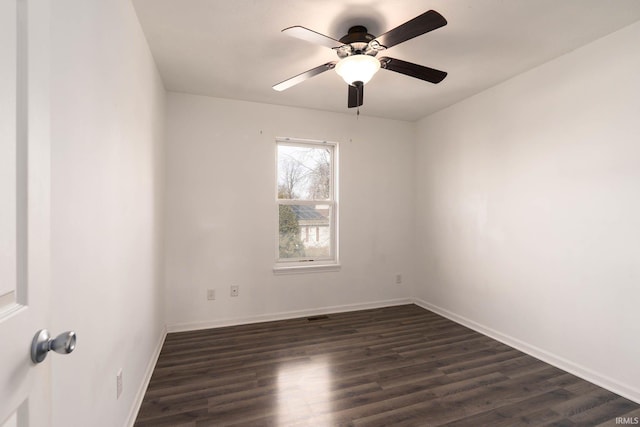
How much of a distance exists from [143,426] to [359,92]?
2.61 m

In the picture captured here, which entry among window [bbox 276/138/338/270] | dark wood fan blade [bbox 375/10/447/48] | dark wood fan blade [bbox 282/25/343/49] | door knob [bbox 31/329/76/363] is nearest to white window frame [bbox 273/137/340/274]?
window [bbox 276/138/338/270]

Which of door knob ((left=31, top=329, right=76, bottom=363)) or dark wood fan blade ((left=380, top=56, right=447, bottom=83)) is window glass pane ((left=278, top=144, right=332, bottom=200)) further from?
door knob ((left=31, top=329, right=76, bottom=363))

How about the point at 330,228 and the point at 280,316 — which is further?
the point at 330,228

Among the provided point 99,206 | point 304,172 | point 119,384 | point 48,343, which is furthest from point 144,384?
point 304,172

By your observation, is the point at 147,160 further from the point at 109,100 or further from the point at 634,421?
the point at 634,421

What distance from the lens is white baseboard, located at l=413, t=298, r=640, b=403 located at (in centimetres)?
209

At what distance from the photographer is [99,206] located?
1.30 m

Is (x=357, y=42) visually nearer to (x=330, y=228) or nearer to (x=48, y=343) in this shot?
(x=48, y=343)

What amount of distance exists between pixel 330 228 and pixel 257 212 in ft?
3.23

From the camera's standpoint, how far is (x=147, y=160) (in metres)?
2.29

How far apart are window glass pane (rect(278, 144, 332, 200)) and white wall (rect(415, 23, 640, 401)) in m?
1.54

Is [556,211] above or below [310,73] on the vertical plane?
below

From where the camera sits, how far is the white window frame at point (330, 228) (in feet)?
11.9

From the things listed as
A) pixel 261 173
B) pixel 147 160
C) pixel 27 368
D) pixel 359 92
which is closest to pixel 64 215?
pixel 27 368
